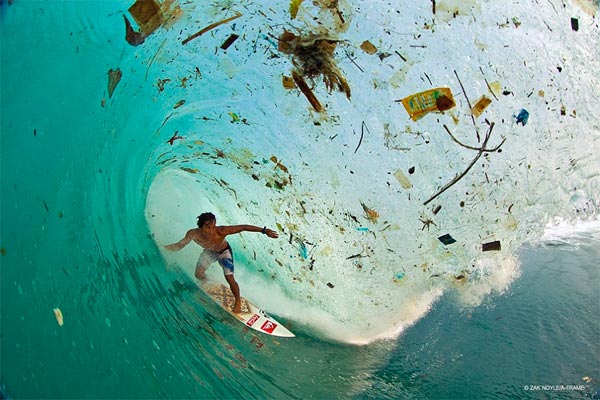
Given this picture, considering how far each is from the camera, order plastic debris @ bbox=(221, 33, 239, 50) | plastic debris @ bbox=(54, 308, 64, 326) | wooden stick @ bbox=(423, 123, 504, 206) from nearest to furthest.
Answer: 1. plastic debris @ bbox=(54, 308, 64, 326)
2. plastic debris @ bbox=(221, 33, 239, 50)
3. wooden stick @ bbox=(423, 123, 504, 206)

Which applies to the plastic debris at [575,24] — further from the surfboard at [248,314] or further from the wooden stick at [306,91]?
the surfboard at [248,314]

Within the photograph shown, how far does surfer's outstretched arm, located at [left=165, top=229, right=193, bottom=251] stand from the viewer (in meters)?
2.43

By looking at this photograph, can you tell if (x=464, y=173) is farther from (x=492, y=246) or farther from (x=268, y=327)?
(x=268, y=327)

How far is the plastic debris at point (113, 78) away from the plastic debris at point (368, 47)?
1004mm

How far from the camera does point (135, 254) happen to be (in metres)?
2.35

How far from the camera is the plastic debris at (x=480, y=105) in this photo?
2172 millimetres

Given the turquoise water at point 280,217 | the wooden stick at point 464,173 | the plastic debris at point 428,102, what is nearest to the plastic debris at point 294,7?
the turquoise water at point 280,217

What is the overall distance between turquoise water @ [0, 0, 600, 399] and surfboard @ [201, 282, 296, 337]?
51 mm

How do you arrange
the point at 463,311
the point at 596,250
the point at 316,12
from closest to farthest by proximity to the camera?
1. the point at 316,12
2. the point at 596,250
3. the point at 463,311

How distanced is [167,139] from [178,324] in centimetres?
86

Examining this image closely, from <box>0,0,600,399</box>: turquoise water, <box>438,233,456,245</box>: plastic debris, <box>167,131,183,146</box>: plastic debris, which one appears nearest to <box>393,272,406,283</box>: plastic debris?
<box>0,0,600,399</box>: turquoise water

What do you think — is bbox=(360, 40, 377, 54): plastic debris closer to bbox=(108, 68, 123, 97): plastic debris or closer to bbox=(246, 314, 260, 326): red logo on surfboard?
bbox=(108, 68, 123, 97): plastic debris

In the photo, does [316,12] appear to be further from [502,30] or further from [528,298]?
[528,298]

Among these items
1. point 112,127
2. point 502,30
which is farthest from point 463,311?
point 112,127
